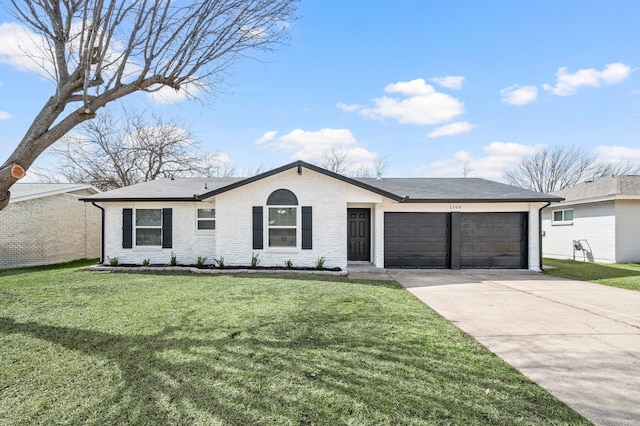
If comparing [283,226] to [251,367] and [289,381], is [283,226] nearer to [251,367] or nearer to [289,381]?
[251,367]

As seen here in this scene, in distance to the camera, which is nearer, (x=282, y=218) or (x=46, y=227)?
(x=282, y=218)

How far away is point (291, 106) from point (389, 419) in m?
15.4

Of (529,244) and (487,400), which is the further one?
(529,244)

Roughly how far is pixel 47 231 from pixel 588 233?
2444 centimetres

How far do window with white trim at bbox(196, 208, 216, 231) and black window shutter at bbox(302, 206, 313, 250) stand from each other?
345cm

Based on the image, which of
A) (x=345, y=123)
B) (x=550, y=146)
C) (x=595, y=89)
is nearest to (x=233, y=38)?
(x=345, y=123)

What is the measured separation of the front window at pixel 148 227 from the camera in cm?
1155

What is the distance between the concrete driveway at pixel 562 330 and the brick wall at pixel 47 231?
1496 centimetres

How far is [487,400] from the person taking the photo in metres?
2.80

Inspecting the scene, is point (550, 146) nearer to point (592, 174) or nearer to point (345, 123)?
point (592, 174)

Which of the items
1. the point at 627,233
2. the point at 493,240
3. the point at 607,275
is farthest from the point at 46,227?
the point at 627,233

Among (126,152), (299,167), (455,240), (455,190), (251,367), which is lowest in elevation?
(251,367)

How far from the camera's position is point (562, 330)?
480cm

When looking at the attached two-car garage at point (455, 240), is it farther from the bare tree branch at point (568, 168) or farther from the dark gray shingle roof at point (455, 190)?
the bare tree branch at point (568, 168)
